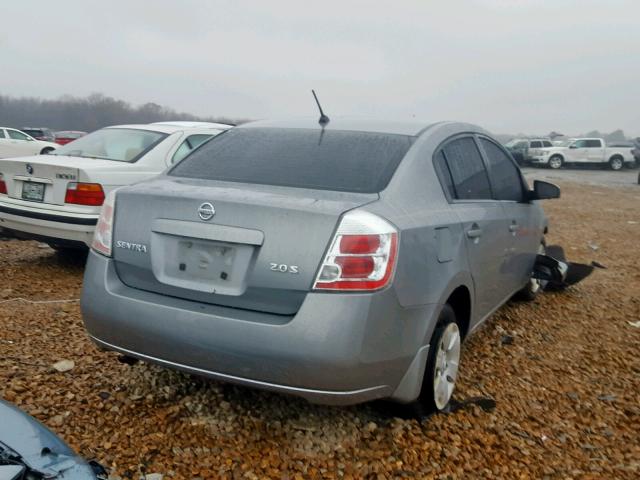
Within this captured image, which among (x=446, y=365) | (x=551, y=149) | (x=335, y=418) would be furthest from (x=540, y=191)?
(x=551, y=149)

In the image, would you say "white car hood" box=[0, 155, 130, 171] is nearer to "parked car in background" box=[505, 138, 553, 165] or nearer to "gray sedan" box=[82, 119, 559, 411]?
"gray sedan" box=[82, 119, 559, 411]

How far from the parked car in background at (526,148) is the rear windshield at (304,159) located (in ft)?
112

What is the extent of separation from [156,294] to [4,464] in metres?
1.21

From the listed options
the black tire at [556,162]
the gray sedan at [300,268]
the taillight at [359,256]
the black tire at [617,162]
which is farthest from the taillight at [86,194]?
the black tire at [617,162]

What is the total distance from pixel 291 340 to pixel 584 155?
36888 millimetres

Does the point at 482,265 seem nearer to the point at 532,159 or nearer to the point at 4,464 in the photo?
the point at 4,464

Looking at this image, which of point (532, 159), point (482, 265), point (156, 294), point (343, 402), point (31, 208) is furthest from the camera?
point (532, 159)

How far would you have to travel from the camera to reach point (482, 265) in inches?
136

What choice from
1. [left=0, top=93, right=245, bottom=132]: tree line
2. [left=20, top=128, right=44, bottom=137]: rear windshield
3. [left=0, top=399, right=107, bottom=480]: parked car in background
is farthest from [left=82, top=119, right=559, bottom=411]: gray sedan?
[left=0, top=93, right=245, bottom=132]: tree line

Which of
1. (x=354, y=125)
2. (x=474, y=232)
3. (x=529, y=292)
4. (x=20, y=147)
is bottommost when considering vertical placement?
(x=20, y=147)

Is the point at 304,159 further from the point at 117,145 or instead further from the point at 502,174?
the point at 117,145

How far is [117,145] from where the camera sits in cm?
627

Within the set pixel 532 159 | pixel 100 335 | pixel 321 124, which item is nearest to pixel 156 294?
pixel 100 335

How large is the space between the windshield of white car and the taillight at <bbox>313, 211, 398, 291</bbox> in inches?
163
